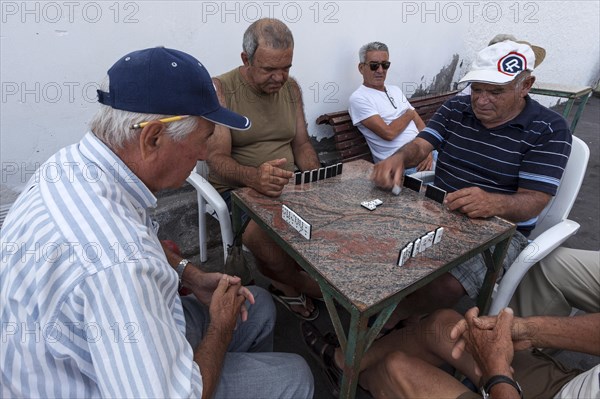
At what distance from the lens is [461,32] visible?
485cm

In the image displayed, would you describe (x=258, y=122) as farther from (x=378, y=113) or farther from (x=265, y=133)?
(x=378, y=113)

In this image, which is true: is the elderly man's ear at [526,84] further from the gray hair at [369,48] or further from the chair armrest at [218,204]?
the chair armrest at [218,204]

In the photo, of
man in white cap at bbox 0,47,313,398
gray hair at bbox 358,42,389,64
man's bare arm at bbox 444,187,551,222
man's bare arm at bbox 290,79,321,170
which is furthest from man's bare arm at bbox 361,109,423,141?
man in white cap at bbox 0,47,313,398

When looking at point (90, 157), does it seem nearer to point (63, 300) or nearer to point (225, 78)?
point (63, 300)

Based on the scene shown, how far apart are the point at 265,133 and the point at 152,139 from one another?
1.56m

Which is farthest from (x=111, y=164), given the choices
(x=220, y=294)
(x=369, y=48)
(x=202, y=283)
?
(x=369, y=48)

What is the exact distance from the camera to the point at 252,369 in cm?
134

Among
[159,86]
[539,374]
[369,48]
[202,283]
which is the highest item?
[369,48]

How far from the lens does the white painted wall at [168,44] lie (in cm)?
215

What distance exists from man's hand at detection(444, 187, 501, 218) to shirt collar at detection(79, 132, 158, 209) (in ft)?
4.33

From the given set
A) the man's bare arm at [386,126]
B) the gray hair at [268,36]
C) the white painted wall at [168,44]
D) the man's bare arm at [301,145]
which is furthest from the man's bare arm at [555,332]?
the white painted wall at [168,44]

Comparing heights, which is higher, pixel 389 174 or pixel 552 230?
pixel 389 174

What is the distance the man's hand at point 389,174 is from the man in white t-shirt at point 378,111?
127cm

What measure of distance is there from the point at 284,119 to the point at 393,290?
1.70 metres
